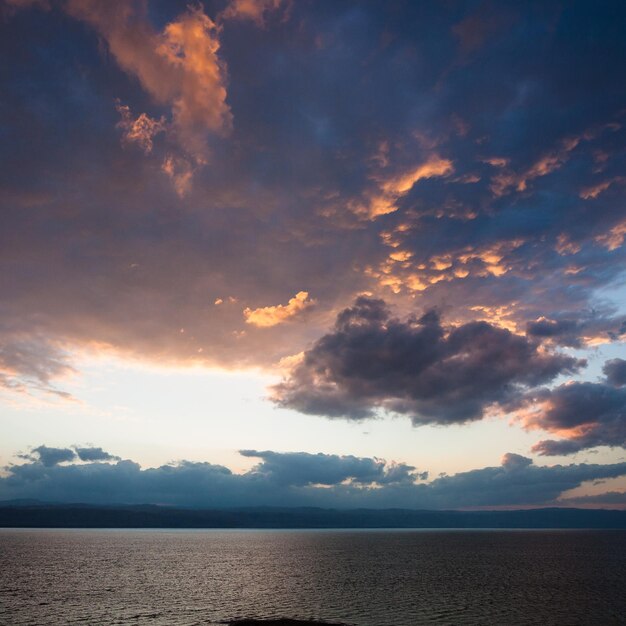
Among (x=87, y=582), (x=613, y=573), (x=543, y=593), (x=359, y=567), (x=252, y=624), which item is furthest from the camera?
(x=359, y=567)

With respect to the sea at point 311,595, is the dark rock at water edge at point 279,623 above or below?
below

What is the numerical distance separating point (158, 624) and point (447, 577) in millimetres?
89005

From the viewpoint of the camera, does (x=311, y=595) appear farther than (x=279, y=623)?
Yes

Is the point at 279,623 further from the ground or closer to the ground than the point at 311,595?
closer to the ground

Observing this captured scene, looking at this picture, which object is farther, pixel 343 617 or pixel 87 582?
pixel 87 582

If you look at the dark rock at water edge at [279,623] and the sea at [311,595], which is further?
the sea at [311,595]

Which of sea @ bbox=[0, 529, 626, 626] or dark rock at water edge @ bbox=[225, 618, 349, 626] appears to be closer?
dark rock at water edge @ bbox=[225, 618, 349, 626]

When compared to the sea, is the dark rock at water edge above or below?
below

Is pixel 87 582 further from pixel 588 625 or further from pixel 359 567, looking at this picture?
pixel 588 625

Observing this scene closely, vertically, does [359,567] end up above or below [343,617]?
above

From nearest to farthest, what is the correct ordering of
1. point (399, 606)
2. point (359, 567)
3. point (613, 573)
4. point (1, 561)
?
point (399, 606) < point (613, 573) < point (359, 567) < point (1, 561)

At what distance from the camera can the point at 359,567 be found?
6329 inches

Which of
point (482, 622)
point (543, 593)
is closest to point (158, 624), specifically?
point (482, 622)

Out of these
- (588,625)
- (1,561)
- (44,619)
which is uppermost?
(1,561)
